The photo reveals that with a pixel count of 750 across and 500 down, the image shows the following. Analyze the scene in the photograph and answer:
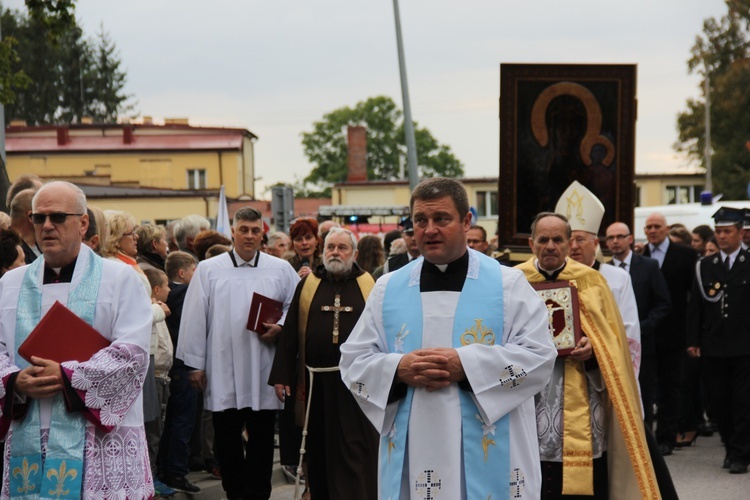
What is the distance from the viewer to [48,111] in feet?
217

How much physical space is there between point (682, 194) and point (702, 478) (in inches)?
1834

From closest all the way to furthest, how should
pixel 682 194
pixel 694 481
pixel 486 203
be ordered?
pixel 694 481, pixel 486 203, pixel 682 194

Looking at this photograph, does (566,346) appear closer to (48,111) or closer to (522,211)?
(522,211)

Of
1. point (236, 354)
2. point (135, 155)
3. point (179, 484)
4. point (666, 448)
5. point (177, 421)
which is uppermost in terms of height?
point (135, 155)

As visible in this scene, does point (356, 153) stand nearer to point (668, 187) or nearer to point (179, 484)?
point (668, 187)

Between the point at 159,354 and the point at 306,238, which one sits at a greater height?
the point at 306,238

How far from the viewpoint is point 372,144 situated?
88.1m

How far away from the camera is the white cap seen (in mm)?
9141

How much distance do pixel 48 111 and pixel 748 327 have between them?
59.1 m

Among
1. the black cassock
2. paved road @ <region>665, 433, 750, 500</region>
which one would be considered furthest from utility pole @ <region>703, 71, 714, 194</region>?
the black cassock

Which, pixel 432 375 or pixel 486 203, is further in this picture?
pixel 486 203

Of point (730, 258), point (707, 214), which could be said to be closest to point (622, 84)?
point (730, 258)

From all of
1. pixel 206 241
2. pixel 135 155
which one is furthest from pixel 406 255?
pixel 135 155

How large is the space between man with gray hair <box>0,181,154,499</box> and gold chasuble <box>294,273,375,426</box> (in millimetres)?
3307
